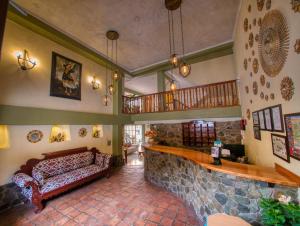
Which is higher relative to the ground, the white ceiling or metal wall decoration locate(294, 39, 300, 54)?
the white ceiling

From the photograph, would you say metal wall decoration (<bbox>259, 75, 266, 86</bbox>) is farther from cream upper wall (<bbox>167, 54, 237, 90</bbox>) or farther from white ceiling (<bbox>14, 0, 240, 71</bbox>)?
cream upper wall (<bbox>167, 54, 237, 90</bbox>)

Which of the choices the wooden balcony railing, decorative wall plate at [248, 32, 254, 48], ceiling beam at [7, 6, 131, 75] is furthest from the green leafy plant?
ceiling beam at [7, 6, 131, 75]

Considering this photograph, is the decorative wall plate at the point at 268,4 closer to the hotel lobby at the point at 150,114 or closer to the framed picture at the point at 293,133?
the hotel lobby at the point at 150,114

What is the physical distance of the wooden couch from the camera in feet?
10.2

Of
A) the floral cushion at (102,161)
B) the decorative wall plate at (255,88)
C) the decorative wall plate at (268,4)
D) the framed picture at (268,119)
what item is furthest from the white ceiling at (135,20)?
the floral cushion at (102,161)

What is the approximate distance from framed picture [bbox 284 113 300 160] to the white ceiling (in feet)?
10.6

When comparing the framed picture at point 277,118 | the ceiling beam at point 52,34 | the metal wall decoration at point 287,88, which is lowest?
the framed picture at point 277,118

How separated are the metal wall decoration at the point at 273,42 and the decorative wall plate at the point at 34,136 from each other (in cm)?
556

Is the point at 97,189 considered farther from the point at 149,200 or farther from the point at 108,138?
the point at 108,138

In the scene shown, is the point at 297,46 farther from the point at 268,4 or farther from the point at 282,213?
the point at 282,213

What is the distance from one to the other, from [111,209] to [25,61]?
4.40 m

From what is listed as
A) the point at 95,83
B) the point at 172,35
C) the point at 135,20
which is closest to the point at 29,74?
the point at 95,83

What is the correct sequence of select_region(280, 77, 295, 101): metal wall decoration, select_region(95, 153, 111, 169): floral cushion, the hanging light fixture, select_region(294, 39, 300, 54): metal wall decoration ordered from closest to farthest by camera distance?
1. select_region(294, 39, 300, 54): metal wall decoration
2. select_region(280, 77, 295, 101): metal wall decoration
3. the hanging light fixture
4. select_region(95, 153, 111, 169): floral cushion

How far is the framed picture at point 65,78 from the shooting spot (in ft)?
14.0
